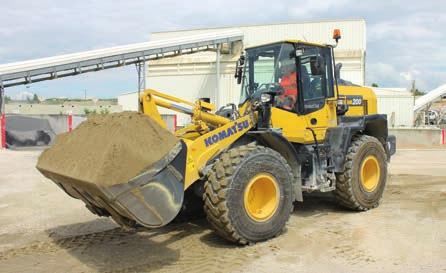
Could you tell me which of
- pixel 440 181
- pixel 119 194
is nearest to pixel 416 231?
pixel 119 194

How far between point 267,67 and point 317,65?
79cm

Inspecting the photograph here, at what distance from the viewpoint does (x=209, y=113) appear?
6.45m

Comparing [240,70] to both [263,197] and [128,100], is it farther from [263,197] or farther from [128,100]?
[128,100]

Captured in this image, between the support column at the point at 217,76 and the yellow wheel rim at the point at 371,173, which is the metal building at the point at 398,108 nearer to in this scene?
the support column at the point at 217,76

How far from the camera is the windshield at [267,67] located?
695cm

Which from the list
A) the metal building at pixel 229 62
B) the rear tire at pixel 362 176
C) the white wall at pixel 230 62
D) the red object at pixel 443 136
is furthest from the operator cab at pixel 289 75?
the metal building at pixel 229 62

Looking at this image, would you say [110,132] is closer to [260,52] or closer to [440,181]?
[260,52]

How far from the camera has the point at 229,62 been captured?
99.7ft

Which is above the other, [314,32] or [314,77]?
[314,32]

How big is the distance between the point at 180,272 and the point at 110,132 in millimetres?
1632

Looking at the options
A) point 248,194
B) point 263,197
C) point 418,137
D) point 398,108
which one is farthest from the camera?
point 398,108

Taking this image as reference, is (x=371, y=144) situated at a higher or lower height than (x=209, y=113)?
lower

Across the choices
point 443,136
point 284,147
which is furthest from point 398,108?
point 284,147

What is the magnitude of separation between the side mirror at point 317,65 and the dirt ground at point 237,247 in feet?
7.31
